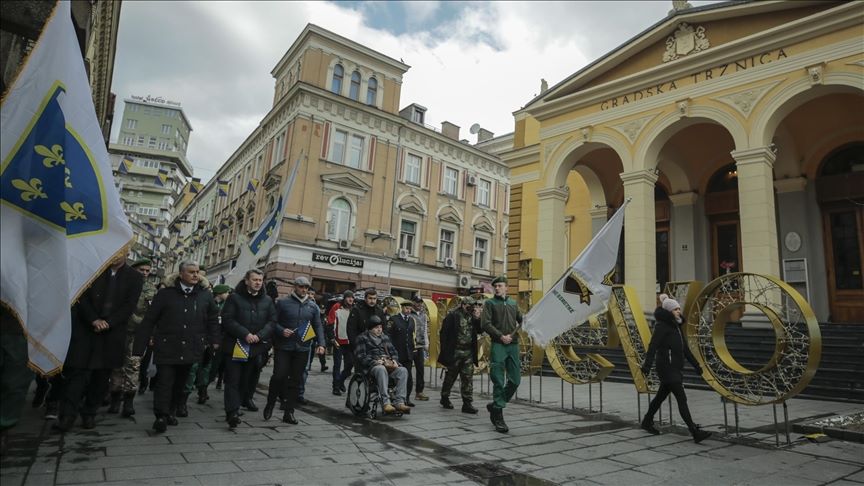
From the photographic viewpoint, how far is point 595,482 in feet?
14.4

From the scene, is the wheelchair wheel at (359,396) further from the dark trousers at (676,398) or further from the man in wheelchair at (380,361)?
the dark trousers at (676,398)

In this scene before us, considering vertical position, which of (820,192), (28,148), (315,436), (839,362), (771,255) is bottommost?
(315,436)

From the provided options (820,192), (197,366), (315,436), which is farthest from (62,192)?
(820,192)

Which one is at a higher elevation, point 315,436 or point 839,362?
point 839,362

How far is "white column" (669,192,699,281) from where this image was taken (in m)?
17.2

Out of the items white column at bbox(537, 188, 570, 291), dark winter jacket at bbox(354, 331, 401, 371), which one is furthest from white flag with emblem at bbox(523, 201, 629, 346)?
white column at bbox(537, 188, 570, 291)

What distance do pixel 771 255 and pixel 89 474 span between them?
14335 millimetres

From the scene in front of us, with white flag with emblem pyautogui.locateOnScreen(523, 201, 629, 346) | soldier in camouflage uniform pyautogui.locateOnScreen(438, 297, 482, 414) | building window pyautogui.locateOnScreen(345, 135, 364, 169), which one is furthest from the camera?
building window pyautogui.locateOnScreen(345, 135, 364, 169)

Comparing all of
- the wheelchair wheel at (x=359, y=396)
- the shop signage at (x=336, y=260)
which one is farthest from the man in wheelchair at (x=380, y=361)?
the shop signage at (x=336, y=260)

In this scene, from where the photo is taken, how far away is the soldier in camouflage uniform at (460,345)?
8.25 m

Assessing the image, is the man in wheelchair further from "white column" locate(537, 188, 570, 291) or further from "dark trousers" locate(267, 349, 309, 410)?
"white column" locate(537, 188, 570, 291)

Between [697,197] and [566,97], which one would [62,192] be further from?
[697,197]

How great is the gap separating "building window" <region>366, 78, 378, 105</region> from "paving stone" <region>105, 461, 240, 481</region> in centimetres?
2739

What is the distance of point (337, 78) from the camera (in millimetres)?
28203
